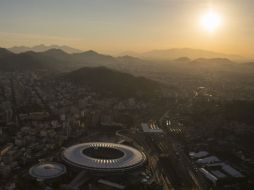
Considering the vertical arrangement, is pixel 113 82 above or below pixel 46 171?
above

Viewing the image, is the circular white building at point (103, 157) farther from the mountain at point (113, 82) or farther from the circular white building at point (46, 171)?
the mountain at point (113, 82)

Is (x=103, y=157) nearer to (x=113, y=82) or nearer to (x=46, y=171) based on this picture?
(x=46, y=171)

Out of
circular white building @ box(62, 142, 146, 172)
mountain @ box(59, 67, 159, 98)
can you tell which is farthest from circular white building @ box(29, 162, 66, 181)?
mountain @ box(59, 67, 159, 98)

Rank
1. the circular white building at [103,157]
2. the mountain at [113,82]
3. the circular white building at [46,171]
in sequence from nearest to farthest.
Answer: the circular white building at [46,171] < the circular white building at [103,157] < the mountain at [113,82]

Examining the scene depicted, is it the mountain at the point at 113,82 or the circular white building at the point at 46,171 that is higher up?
the mountain at the point at 113,82

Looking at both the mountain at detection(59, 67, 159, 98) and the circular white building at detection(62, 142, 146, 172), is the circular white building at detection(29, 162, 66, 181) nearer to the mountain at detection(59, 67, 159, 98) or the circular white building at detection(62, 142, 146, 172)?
the circular white building at detection(62, 142, 146, 172)

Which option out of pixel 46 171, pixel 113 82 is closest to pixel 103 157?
pixel 46 171

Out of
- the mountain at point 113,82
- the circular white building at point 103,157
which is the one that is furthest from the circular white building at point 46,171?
the mountain at point 113,82

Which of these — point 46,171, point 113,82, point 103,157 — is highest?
point 113,82
